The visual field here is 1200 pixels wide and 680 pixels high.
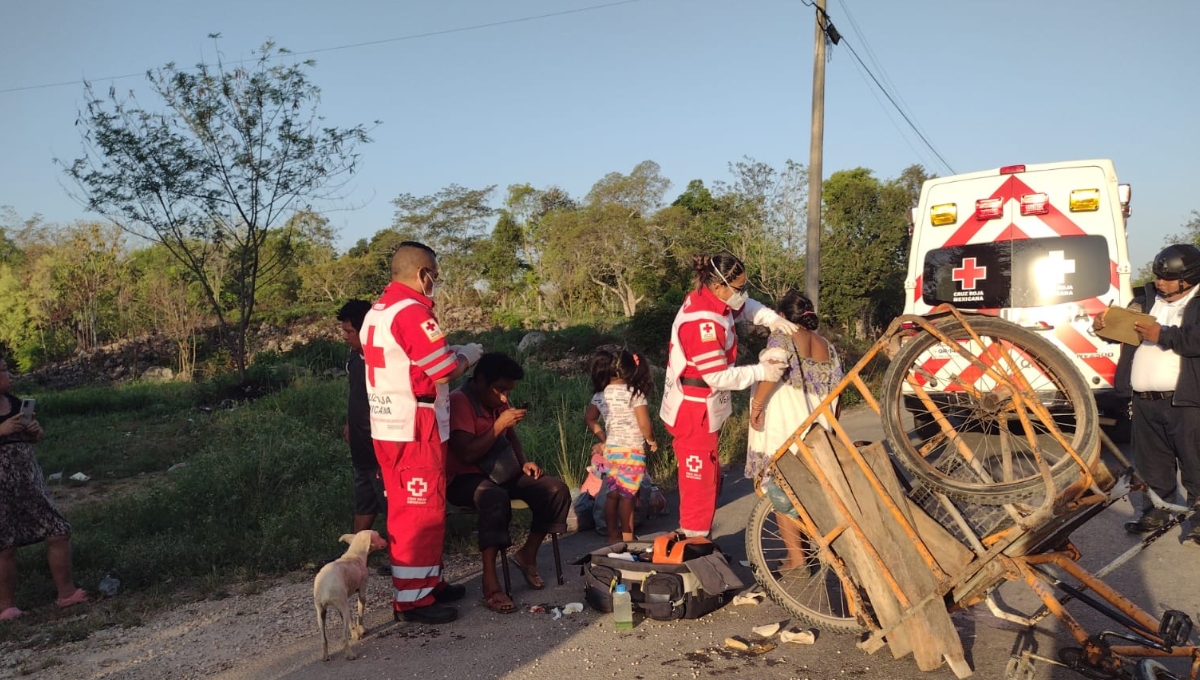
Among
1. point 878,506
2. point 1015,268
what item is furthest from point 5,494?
point 1015,268

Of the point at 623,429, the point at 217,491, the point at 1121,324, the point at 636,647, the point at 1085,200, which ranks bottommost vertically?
the point at 636,647

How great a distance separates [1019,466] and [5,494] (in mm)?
5802

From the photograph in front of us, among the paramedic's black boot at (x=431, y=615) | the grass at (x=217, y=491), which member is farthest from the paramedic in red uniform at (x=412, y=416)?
the grass at (x=217, y=491)

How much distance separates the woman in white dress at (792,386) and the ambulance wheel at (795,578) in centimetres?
23

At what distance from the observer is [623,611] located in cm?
454

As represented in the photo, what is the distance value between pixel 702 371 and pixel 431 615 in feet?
6.86

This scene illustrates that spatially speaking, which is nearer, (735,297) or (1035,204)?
(735,297)

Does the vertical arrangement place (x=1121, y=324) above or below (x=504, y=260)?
below

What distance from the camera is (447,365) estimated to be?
4578mm

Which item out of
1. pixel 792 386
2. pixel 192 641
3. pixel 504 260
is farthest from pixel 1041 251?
pixel 504 260

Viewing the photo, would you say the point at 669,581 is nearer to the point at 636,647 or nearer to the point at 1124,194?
the point at 636,647

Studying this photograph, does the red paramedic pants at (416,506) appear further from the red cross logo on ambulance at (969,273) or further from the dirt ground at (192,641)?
the red cross logo on ambulance at (969,273)

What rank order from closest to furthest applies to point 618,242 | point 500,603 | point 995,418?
point 995,418
point 500,603
point 618,242

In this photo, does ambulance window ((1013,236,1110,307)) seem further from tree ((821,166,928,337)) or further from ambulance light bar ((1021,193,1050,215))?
tree ((821,166,928,337))
